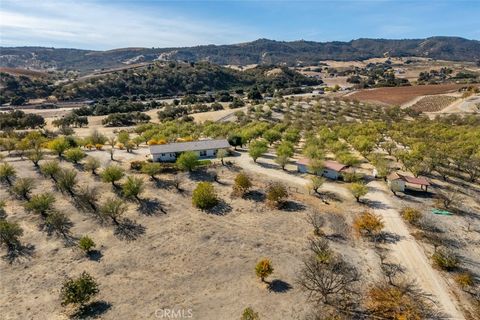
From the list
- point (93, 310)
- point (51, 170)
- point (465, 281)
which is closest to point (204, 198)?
point (93, 310)

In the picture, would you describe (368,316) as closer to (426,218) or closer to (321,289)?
(321,289)

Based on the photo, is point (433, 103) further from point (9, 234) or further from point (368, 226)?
point (9, 234)

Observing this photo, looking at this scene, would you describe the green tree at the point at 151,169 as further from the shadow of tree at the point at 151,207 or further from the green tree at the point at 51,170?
the green tree at the point at 51,170

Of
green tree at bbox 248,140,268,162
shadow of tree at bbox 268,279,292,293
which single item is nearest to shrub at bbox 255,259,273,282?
shadow of tree at bbox 268,279,292,293

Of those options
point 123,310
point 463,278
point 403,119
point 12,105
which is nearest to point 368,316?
point 463,278

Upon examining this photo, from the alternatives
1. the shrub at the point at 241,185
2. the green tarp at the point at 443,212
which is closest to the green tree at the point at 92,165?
the shrub at the point at 241,185

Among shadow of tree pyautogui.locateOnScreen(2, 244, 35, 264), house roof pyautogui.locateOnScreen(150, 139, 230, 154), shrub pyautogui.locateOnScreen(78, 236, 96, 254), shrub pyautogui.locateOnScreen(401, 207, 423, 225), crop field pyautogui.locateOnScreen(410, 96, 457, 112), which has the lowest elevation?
shadow of tree pyautogui.locateOnScreen(2, 244, 35, 264)

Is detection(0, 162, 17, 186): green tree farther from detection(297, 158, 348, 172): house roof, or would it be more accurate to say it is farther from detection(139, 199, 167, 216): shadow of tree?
detection(297, 158, 348, 172): house roof
